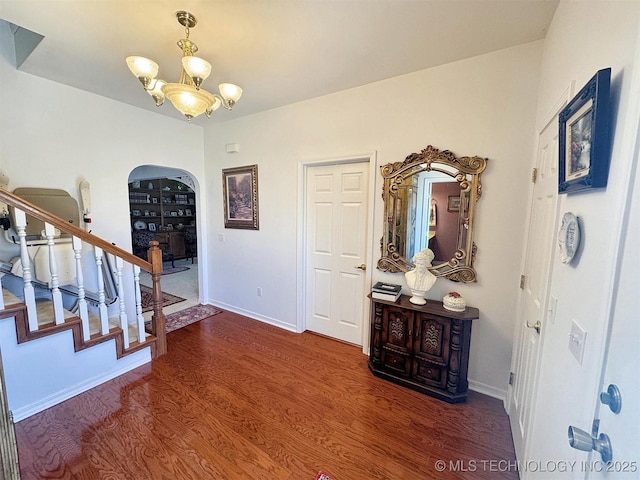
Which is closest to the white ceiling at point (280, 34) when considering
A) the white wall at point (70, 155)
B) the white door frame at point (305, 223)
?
the white wall at point (70, 155)

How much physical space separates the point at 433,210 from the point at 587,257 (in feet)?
4.47

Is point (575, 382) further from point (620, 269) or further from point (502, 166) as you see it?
point (502, 166)

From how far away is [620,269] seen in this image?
67cm

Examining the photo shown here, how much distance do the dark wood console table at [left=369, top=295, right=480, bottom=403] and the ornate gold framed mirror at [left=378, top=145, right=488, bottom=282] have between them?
14.0 inches

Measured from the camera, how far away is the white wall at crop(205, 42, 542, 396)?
189 cm

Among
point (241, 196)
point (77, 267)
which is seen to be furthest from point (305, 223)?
point (77, 267)

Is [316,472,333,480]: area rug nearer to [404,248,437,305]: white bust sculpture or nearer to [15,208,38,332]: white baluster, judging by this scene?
[404,248,437,305]: white bust sculpture

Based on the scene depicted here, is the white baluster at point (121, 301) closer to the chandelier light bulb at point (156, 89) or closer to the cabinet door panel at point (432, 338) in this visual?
the chandelier light bulb at point (156, 89)

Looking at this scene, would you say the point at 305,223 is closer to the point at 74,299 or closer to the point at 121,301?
the point at 121,301

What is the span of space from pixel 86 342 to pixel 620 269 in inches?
119

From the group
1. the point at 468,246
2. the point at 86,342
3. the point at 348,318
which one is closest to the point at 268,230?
the point at 348,318

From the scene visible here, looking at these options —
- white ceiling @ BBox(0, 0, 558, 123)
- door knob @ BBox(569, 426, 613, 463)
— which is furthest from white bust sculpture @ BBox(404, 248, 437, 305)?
white ceiling @ BBox(0, 0, 558, 123)

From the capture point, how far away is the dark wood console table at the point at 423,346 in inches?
76.3

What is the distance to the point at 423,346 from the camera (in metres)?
2.06
